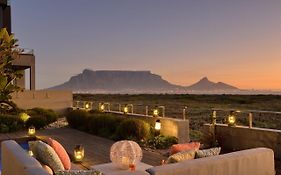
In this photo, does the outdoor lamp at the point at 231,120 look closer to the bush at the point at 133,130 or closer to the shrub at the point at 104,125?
the bush at the point at 133,130

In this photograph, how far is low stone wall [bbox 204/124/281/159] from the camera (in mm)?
8031

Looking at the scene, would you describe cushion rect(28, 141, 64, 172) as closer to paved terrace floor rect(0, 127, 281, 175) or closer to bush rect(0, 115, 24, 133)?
paved terrace floor rect(0, 127, 281, 175)

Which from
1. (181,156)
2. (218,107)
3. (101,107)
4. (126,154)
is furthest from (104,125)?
(218,107)

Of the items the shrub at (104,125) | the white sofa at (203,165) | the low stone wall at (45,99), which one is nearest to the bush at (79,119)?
the shrub at (104,125)

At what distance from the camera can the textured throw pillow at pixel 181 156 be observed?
4.34m

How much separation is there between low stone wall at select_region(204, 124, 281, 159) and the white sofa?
300 cm

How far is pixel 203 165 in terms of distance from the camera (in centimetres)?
426

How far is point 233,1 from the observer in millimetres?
15555

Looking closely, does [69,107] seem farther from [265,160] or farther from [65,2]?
[265,160]

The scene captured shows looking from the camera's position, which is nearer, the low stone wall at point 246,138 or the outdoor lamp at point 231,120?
the low stone wall at point 246,138

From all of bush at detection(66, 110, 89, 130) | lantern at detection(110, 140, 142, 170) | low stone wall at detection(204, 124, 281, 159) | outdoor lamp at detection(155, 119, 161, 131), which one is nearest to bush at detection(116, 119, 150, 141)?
outdoor lamp at detection(155, 119, 161, 131)

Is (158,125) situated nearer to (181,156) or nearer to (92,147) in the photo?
(92,147)

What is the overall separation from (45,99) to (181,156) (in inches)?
810

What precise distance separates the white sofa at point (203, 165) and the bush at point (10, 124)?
9.97 metres
